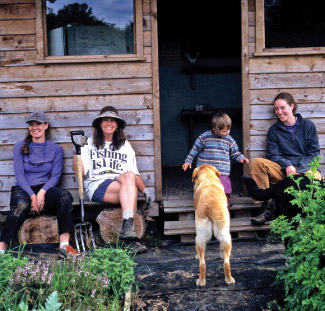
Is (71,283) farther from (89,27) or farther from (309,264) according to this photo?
(89,27)

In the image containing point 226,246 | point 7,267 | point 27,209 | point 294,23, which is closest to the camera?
point 7,267

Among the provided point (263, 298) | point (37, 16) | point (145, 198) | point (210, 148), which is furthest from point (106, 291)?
point (37, 16)

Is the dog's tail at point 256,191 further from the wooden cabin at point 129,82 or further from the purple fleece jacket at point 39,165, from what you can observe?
the purple fleece jacket at point 39,165

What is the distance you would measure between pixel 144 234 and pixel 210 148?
4.36 ft

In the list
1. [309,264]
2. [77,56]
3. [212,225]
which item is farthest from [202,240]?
[77,56]

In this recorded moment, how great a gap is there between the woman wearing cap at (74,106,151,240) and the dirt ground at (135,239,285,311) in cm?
76

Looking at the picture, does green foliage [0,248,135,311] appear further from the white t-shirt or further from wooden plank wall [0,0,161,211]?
wooden plank wall [0,0,161,211]

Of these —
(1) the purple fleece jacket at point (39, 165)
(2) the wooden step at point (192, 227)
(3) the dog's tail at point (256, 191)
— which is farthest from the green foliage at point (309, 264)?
(1) the purple fleece jacket at point (39, 165)

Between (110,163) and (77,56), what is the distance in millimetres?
1375

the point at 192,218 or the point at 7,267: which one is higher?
the point at 7,267

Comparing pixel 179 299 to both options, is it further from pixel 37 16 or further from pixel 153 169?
pixel 37 16

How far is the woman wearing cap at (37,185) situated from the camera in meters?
4.76

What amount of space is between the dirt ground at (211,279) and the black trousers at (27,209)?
0.89 m

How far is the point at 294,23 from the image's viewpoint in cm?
586
